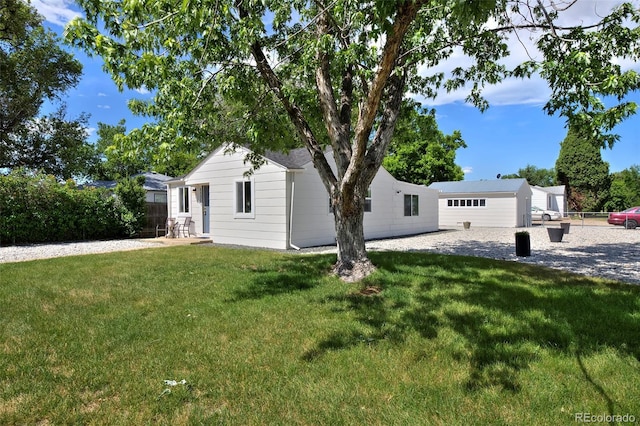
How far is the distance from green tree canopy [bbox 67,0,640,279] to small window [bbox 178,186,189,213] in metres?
7.92

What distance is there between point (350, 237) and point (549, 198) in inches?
1419

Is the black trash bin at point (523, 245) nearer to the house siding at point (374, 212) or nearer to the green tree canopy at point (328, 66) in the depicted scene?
the green tree canopy at point (328, 66)

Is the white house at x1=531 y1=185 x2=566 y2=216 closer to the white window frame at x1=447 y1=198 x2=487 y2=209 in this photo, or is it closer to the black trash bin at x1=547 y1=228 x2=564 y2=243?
the white window frame at x1=447 y1=198 x2=487 y2=209

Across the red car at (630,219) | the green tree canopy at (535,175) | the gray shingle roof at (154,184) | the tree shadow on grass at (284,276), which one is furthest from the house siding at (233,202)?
the green tree canopy at (535,175)

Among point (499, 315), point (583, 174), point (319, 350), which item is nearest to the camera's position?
point (319, 350)

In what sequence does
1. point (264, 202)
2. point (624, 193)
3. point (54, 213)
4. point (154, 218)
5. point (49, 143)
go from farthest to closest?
1. point (624, 193)
2. point (49, 143)
3. point (154, 218)
4. point (54, 213)
5. point (264, 202)

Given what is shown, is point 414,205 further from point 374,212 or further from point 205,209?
point 205,209

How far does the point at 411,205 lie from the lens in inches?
744

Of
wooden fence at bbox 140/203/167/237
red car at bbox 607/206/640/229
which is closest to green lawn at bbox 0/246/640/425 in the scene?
wooden fence at bbox 140/203/167/237

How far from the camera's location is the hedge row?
12.9 m

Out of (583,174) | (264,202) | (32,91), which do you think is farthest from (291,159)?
(583,174)

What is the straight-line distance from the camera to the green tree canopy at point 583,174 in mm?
37531

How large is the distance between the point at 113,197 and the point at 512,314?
15675mm

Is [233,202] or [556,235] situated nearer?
[233,202]
